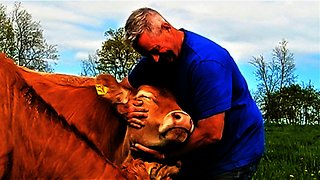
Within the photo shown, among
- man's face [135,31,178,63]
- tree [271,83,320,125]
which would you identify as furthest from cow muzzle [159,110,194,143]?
tree [271,83,320,125]

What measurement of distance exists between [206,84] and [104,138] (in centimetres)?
152

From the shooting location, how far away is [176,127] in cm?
521

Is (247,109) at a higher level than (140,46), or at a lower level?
lower

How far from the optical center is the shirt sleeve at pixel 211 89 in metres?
5.37

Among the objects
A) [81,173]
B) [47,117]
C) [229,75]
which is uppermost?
[229,75]

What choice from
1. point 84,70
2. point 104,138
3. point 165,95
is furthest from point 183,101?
point 84,70

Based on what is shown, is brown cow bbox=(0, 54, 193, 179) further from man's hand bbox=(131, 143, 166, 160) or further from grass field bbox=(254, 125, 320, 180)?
grass field bbox=(254, 125, 320, 180)

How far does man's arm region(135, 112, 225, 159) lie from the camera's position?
538 centimetres

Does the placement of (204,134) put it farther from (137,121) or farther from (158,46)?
(158,46)

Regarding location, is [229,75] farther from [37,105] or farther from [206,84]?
[37,105]

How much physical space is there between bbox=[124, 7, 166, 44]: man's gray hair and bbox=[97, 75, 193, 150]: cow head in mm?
483

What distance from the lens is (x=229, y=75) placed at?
18.2 feet

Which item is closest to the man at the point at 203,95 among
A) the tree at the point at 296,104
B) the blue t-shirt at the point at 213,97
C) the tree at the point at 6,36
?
the blue t-shirt at the point at 213,97

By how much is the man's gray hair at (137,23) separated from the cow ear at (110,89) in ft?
1.92
